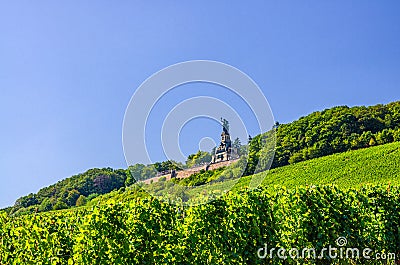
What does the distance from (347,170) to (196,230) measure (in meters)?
26.6

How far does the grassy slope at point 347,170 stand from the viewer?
28578 millimetres

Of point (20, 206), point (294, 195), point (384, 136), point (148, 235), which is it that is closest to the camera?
point (148, 235)

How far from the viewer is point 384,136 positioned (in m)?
39.0

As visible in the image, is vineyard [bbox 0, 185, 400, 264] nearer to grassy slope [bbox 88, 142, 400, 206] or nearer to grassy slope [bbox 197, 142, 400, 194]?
grassy slope [bbox 88, 142, 400, 206]

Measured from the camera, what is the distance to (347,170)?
1240 inches

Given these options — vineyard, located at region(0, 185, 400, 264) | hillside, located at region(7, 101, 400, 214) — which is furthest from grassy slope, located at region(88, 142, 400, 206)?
vineyard, located at region(0, 185, 400, 264)

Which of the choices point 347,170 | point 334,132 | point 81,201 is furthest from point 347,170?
point 81,201

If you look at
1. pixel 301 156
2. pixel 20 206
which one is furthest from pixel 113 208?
pixel 20 206

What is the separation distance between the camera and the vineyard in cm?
713

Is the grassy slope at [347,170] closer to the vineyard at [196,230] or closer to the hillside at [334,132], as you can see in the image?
the hillside at [334,132]

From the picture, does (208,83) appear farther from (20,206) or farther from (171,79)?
(20,206)

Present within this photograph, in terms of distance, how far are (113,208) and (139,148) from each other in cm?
144

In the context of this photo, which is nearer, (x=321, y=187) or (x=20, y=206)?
(x=321, y=187)

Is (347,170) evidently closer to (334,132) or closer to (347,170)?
(347,170)
